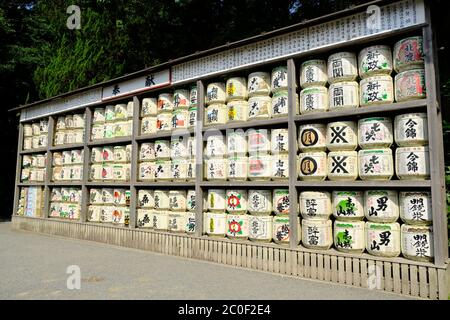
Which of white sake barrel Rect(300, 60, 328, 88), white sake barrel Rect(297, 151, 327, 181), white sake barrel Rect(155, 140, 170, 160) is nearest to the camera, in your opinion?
white sake barrel Rect(297, 151, 327, 181)

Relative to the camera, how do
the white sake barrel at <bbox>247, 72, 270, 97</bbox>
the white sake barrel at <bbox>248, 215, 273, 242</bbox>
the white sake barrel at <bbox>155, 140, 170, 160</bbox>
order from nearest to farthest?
the white sake barrel at <bbox>248, 215, 273, 242</bbox>, the white sake barrel at <bbox>247, 72, 270, 97</bbox>, the white sake barrel at <bbox>155, 140, 170, 160</bbox>

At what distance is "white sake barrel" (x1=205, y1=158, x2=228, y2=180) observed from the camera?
6.23 meters

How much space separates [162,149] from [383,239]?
447 centimetres

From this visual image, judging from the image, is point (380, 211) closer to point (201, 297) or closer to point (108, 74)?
point (201, 297)

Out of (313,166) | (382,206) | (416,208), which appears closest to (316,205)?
(313,166)

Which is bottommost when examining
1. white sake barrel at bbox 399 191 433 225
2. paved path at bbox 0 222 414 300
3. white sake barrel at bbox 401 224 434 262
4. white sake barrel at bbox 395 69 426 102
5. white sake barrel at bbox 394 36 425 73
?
paved path at bbox 0 222 414 300

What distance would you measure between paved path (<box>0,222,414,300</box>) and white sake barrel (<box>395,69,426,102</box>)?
2525 millimetres

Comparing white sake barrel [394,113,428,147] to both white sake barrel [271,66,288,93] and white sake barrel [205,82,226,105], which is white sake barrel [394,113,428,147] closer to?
white sake barrel [271,66,288,93]

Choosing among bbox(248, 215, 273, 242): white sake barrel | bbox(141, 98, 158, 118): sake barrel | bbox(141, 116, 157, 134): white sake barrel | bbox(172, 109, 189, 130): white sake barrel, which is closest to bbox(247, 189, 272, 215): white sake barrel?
bbox(248, 215, 273, 242): white sake barrel

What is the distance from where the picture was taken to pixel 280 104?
18.7 feet

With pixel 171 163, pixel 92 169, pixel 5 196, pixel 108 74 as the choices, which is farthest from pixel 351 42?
pixel 5 196

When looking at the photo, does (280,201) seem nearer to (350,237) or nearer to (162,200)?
(350,237)

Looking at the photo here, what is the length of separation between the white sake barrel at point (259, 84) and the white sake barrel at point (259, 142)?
65 centimetres

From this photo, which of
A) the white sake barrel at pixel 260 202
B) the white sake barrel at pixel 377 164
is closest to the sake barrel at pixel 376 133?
the white sake barrel at pixel 377 164
